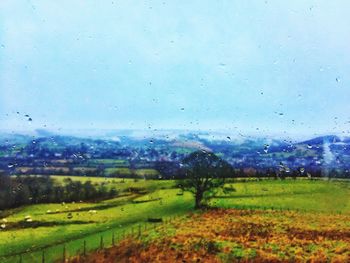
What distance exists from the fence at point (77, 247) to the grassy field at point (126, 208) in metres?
0.08

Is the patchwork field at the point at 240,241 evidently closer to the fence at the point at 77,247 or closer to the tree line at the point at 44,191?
the fence at the point at 77,247

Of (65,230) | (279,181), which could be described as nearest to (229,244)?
(65,230)

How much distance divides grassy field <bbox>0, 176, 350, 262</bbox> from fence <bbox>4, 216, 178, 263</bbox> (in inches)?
3.2

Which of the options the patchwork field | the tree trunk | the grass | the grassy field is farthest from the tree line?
the patchwork field

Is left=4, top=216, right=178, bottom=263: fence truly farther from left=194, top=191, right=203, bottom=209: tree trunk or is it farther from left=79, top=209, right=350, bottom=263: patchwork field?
left=194, top=191, right=203, bottom=209: tree trunk

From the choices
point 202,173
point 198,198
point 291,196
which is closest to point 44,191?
point 198,198

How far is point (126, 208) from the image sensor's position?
58500 millimetres

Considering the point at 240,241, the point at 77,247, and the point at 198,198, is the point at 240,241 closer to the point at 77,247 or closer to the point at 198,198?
the point at 77,247

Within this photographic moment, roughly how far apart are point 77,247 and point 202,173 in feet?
72.8

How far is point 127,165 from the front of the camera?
319 ft

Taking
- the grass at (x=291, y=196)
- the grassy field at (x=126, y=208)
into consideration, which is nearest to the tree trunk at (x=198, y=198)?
the grassy field at (x=126, y=208)

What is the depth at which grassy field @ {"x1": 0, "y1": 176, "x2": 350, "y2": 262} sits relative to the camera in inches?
1615

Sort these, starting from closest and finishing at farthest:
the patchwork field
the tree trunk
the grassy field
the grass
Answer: the patchwork field, the grassy field, the tree trunk, the grass

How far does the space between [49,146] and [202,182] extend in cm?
7216
